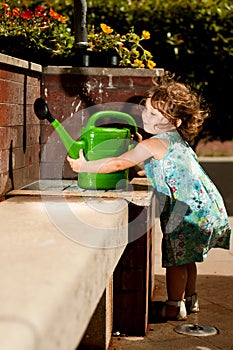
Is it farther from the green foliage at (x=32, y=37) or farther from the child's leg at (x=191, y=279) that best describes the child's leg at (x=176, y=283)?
the green foliage at (x=32, y=37)

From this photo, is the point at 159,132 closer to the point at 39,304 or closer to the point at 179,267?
the point at 179,267

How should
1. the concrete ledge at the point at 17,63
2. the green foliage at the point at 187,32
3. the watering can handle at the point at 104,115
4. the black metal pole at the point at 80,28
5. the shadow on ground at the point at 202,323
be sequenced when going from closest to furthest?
the concrete ledge at the point at 17,63 < the shadow on ground at the point at 202,323 < the watering can handle at the point at 104,115 < the black metal pole at the point at 80,28 < the green foliage at the point at 187,32

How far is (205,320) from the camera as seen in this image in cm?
362

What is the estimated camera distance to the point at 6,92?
312 cm

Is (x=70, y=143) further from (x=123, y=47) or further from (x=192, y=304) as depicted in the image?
(x=123, y=47)

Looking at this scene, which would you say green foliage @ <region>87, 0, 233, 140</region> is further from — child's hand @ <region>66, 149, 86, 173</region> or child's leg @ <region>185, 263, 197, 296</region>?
child's hand @ <region>66, 149, 86, 173</region>

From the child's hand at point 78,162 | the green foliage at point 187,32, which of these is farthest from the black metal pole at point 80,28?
the green foliage at point 187,32

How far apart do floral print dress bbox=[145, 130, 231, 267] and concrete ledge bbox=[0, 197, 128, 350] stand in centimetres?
90

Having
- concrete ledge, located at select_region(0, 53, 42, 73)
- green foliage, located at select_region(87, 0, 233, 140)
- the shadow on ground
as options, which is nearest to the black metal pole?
concrete ledge, located at select_region(0, 53, 42, 73)

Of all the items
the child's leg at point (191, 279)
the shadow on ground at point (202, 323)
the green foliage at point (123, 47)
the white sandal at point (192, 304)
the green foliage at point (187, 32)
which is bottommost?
the shadow on ground at point (202, 323)

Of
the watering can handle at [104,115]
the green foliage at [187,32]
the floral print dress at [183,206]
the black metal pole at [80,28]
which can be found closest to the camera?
the watering can handle at [104,115]

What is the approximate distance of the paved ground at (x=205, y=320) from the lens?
3238 mm

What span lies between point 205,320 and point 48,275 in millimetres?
2191

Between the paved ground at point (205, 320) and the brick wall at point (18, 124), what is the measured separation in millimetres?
955
